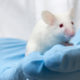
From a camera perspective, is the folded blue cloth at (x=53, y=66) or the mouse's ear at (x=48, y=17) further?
the mouse's ear at (x=48, y=17)

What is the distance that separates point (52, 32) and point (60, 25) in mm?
40

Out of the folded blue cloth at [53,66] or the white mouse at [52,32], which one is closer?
the folded blue cloth at [53,66]

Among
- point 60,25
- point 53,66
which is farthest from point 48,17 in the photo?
point 53,66

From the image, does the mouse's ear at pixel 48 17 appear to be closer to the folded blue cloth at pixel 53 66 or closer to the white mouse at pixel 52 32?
the white mouse at pixel 52 32

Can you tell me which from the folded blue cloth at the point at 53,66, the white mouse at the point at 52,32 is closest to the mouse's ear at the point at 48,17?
the white mouse at the point at 52,32

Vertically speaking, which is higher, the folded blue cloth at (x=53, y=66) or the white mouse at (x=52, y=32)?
the white mouse at (x=52, y=32)

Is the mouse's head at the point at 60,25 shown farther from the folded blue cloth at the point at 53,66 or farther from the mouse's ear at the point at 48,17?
the folded blue cloth at the point at 53,66

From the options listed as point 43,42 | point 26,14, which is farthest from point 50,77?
point 26,14

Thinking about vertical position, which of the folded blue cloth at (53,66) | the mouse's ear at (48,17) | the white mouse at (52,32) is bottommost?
the folded blue cloth at (53,66)

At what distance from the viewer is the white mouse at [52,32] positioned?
70 centimetres

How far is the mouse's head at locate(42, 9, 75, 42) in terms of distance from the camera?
2.29ft

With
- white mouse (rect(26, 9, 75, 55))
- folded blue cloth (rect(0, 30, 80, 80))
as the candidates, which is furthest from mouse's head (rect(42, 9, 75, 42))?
folded blue cloth (rect(0, 30, 80, 80))

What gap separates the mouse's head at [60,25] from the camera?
698 mm

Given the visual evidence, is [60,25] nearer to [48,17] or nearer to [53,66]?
[48,17]
